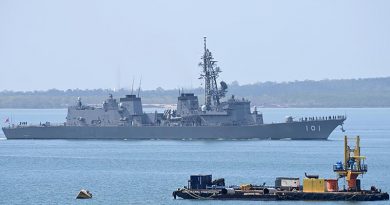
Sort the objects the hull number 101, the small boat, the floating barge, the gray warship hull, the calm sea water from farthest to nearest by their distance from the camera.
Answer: the hull number 101
the gray warship hull
the calm sea water
the small boat
the floating barge

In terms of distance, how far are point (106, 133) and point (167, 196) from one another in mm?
57570

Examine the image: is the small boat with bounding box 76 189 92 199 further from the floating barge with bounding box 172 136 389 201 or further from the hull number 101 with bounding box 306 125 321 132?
the hull number 101 with bounding box 306 125 321 132

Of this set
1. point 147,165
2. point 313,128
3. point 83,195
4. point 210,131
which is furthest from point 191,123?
point 83,195

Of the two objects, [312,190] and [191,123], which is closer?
[312,190]

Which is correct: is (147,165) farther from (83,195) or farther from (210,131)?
(210,131)

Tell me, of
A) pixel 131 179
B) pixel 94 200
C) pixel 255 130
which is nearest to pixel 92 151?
pixel 255 130

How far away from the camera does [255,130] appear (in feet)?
357

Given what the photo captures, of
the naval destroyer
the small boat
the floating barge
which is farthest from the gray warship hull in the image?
the floating barge

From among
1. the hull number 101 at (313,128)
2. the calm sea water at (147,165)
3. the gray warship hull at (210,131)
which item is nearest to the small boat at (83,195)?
the calm sea water at (147,165)

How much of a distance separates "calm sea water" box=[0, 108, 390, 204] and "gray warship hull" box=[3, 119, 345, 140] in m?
1.26

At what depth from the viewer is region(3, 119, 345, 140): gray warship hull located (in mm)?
108938

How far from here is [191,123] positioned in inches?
4395

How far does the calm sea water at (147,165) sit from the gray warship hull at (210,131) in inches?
49.8

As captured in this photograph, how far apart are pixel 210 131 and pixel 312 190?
5455 cm
